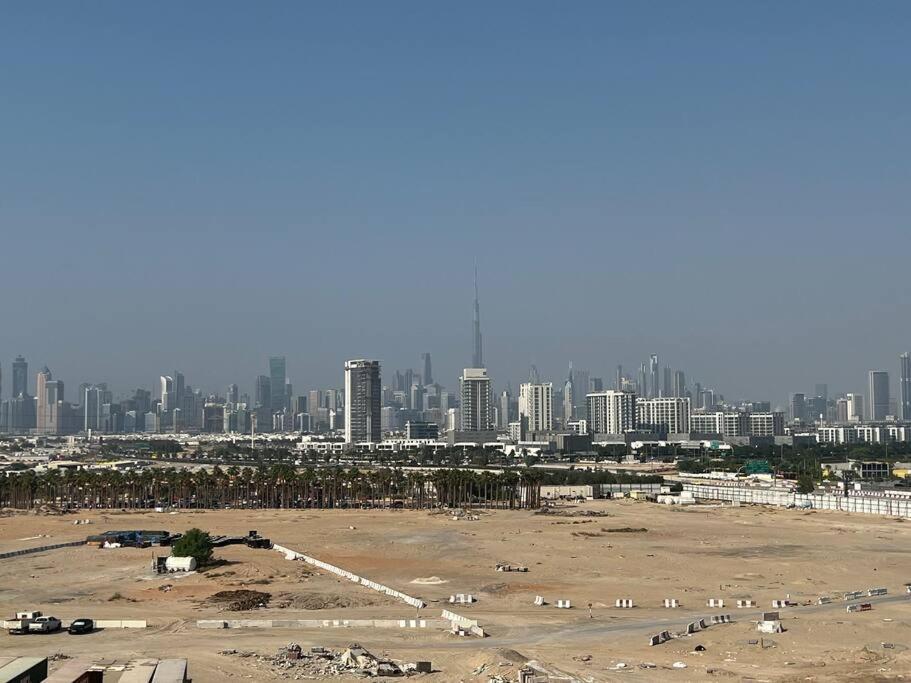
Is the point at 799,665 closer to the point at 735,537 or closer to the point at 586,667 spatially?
the point at 586,667

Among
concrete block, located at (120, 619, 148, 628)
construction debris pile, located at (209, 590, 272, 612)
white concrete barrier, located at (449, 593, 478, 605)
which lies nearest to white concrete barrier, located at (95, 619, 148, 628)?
concrete block, located at (120, 619, 148, 628)

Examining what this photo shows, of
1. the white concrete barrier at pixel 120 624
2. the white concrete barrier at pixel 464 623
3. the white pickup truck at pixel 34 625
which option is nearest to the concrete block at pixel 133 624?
the white concrete barrier at pixel 120 624

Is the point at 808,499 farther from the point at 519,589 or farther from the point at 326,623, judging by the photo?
the point at 326,623

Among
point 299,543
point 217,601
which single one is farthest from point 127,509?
point 217,601

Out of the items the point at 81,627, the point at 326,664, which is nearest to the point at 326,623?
the point at 326,664

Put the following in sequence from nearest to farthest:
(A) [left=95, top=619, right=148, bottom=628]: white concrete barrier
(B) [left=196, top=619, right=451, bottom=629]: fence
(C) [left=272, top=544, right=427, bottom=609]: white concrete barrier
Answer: (B) [left=196, top=619, right=451, bottom=629]: fence < (A) [left=95, top=619, right=148, bottom=628]: white concrete barrier < (C) [left=272, top=544, right=427, bottom=609]: white concrete barrier

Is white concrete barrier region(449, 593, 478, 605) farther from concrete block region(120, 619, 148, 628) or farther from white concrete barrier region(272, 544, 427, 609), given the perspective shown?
concrete block region(120, 619, 148, 628)
